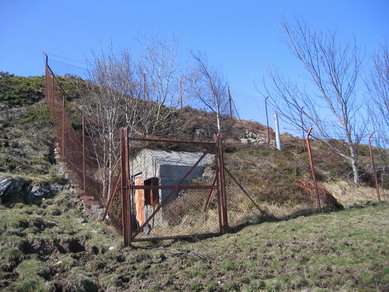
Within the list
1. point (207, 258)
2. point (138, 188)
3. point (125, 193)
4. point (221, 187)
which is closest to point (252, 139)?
point (221, 187)

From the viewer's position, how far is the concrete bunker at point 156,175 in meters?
10.6

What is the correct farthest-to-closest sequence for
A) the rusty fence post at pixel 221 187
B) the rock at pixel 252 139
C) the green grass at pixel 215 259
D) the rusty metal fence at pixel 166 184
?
the rock at pixel 252 139, the rusty metal fence at pixel 166 184, the rusty fence post at pixel 221 187, the green grass at pixel 215 259

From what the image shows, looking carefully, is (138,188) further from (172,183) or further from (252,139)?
(252,139)

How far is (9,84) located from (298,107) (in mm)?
16460

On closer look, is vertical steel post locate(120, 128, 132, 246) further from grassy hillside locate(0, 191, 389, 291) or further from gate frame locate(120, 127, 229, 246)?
grassy hillside locate(0, 191, 389, 291)

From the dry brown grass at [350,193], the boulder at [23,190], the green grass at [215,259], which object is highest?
the boulder at [23,190]

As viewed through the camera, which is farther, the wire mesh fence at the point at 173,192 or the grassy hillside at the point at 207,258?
the wire mesh fence at the point at 173,192

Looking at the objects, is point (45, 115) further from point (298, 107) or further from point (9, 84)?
point (298, 107)

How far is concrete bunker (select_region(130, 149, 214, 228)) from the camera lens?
10.6 m

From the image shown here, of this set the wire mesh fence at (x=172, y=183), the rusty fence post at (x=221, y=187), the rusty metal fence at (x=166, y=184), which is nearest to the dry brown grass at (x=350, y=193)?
the wire mesh fence at (x=172, y=183)

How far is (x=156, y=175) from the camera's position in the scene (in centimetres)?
1087

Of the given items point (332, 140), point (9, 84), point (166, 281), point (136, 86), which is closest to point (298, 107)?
point (332, 140)

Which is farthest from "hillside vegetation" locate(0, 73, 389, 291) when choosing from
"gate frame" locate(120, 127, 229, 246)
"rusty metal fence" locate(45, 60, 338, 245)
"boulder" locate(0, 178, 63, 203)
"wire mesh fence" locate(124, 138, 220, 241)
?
"wire mesh fence" locate(124, 138, 220, 241)

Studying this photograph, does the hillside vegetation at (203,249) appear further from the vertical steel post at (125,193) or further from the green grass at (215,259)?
the vertical steel post at (125,193)
